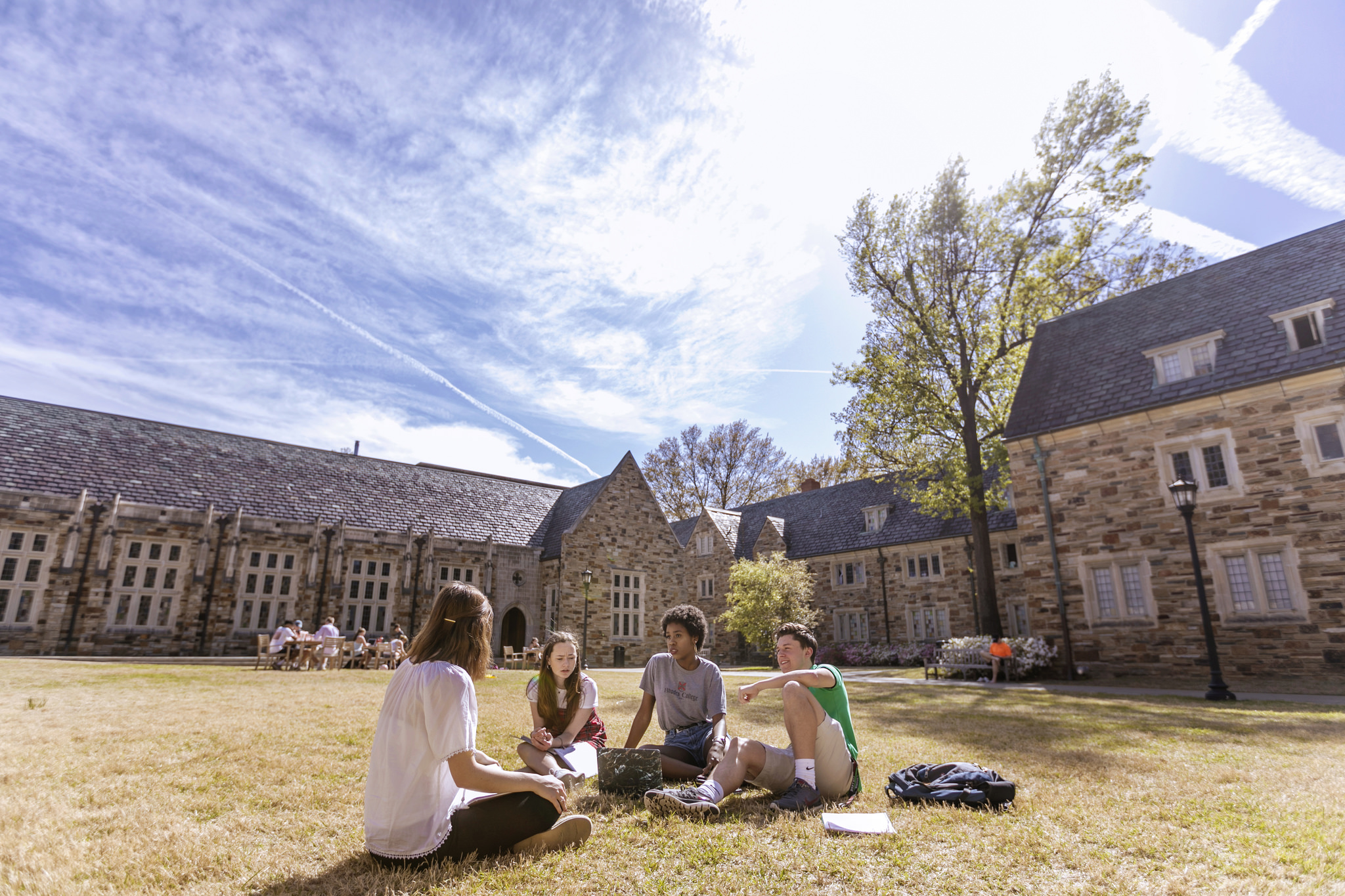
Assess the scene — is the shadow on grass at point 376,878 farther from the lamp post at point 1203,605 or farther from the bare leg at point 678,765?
the lamp post at point 1203,605

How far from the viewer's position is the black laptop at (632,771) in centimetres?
500

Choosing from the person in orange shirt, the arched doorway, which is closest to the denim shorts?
the person in orange shirt

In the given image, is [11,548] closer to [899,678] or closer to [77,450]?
[77,450]

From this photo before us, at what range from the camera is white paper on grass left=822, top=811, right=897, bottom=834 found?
13.4 ft

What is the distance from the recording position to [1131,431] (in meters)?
17.9

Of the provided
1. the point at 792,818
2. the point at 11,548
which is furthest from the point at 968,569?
the point at 11,548

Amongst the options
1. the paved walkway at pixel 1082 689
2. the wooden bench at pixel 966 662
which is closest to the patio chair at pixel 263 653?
the paved walkway at pixel 1082 689

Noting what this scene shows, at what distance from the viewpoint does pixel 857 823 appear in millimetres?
4172

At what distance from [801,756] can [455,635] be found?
9.63ft

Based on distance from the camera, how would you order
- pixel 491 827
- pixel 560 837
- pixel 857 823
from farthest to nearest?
pixel 857 823, pixel 560 837, pixel 491 827

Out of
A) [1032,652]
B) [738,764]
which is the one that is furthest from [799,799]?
Result: [1032,652]

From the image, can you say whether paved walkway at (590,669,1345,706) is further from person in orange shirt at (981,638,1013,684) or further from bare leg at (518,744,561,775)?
bare leg at (518,744,561,775)

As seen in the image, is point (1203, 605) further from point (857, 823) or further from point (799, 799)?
point (857, 823)

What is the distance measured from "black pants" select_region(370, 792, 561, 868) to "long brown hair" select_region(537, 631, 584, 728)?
83.7 inches
